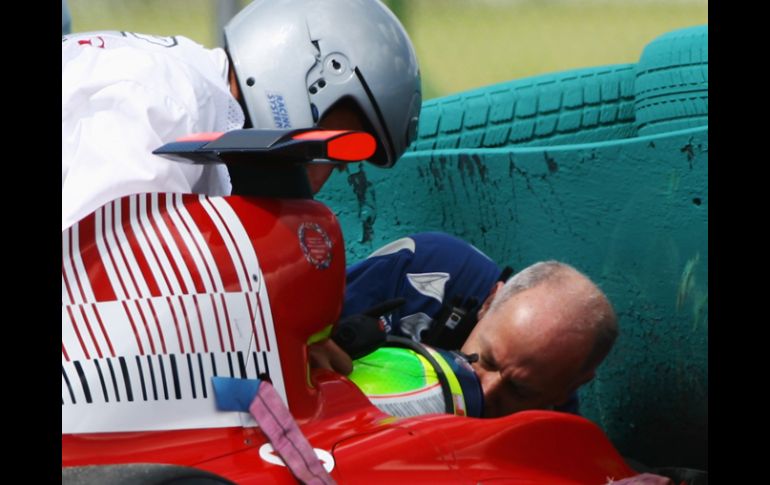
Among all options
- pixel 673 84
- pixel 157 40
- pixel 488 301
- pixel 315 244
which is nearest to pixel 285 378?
pixel 315 244

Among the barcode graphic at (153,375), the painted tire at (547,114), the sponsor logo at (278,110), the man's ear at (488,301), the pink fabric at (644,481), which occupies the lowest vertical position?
the pink fabric at (644,481)

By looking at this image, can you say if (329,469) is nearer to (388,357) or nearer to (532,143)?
(388,357)

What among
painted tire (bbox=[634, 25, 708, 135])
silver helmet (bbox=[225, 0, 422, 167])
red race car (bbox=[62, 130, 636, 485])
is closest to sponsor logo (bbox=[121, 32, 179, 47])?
silver helmet (bbox=[225, 0, 422, 167])

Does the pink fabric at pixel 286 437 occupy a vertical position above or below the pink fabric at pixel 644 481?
above

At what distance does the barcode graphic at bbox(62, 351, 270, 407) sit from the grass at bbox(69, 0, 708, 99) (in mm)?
7355

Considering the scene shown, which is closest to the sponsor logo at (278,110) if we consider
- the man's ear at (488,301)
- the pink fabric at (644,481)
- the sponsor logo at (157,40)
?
the sponsor logo at (157,40)

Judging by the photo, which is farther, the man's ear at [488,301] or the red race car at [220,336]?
the man's ear at [488,301]

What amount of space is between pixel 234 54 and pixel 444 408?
0.94 metres

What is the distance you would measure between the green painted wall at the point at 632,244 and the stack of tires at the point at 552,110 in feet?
2.18

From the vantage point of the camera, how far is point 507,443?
85.7 inches

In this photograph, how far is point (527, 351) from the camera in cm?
260

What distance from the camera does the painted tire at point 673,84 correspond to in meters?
3.77

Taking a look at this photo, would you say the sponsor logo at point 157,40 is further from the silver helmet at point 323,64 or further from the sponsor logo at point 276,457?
the sponsor logo at point 276,457

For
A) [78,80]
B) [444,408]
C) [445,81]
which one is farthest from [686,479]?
[445,81]
